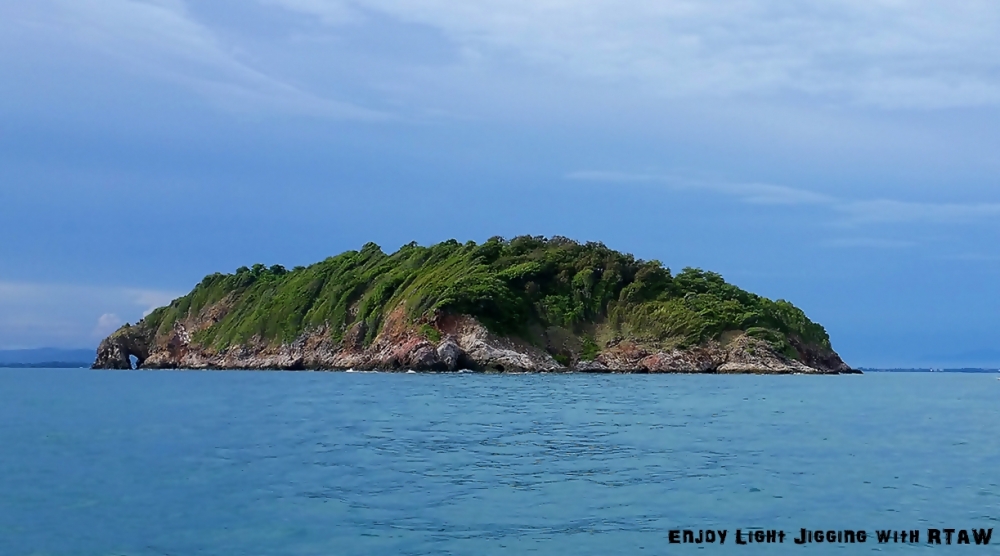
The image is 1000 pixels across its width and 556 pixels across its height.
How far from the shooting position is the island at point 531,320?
140250 mm

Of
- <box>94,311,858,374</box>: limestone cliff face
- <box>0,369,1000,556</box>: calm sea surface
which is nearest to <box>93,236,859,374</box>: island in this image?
<box>94,311,858,374</box>: limestone cliff face

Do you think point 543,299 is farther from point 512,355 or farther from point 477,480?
point 477,480

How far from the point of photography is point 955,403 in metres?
71.2

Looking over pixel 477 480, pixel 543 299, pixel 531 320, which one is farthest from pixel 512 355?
pixel 477 480

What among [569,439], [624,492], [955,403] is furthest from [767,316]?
[624,492]

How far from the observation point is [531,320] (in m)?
149

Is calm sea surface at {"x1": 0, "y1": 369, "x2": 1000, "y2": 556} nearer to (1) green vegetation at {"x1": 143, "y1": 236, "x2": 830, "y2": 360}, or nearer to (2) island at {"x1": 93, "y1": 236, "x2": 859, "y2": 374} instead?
(2) island at {"x1": 93, "y1": 236, "x2": 859, "y2": 374}

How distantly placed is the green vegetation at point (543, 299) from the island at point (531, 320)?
23 centimetres

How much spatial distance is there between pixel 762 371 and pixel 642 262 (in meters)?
30.8

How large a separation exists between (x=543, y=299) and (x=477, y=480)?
127753 millimetres

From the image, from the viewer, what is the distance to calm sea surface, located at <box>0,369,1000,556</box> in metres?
19.8

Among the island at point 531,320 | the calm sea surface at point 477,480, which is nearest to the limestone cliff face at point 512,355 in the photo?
the island at point 531,320

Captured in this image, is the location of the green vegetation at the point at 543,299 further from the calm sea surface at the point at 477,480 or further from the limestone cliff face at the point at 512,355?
the calm sea surface at the point at 477,480

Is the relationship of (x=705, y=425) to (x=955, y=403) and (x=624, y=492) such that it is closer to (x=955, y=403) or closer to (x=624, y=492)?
(x=624, y=492)
